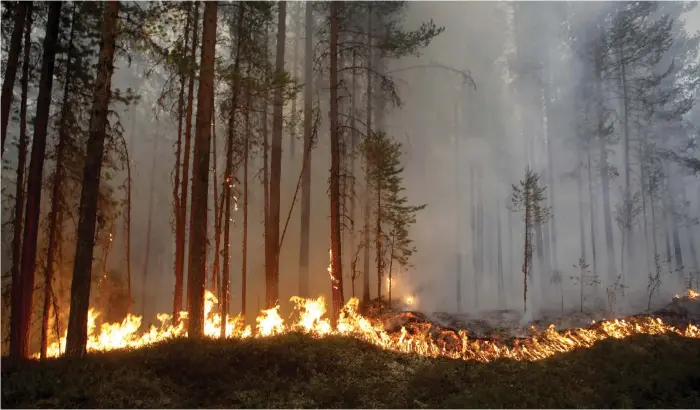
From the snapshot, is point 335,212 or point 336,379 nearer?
point 336,379

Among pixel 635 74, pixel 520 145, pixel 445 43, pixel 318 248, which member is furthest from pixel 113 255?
pixel 635 74

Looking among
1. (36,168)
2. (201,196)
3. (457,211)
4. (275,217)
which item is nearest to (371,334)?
(275,217)

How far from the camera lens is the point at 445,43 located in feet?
115

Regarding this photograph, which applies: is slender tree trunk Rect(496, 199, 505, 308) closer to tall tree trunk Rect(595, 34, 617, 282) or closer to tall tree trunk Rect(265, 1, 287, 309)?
tall tree trunk Rect(595, 34, 617, 282)

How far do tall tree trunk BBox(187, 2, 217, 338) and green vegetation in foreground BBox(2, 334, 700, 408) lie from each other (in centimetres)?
156

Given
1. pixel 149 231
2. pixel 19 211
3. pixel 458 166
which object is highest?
pixel 458 166

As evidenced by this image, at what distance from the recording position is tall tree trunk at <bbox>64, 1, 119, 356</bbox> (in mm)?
8852

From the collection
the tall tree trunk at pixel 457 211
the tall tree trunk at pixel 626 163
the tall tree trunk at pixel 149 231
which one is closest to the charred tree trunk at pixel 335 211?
the tall tree trunk at pixel 149 231

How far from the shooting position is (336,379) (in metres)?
8.92

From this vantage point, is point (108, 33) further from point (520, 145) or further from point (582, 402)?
point (520, 145)

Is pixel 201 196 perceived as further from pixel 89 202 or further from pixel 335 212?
pixel 335 212

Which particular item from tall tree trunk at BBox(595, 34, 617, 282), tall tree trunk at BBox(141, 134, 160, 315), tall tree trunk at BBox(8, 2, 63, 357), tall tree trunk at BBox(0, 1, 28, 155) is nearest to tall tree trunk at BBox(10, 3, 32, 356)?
tall tree trunk at BBox(8, 2, 63, 357)

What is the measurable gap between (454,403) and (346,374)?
96.9 inches

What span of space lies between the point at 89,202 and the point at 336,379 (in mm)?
6354
